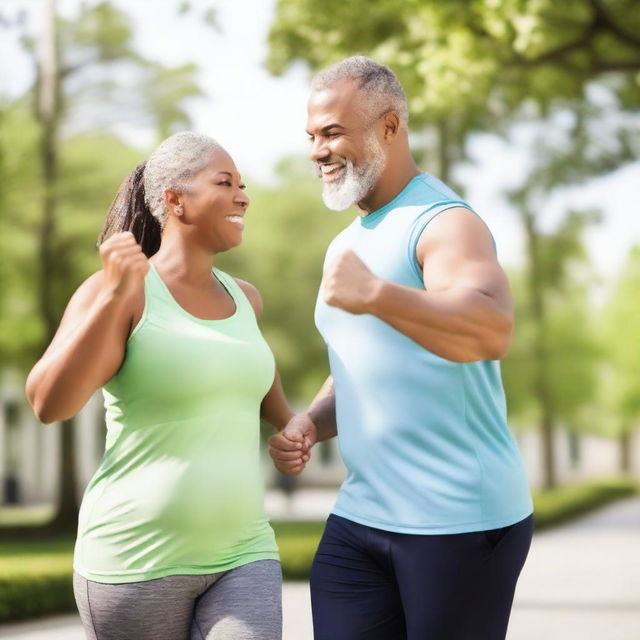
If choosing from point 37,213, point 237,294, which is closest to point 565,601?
point 237,294

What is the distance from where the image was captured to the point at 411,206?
129 inches

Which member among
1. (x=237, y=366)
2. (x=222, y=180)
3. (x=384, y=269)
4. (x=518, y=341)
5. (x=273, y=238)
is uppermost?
(x=222, y=180)

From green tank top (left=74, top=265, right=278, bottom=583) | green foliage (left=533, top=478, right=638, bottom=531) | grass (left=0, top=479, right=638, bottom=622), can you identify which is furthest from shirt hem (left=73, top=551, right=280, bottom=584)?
green foliage (left=533, top=478, right=638, bottom=531)

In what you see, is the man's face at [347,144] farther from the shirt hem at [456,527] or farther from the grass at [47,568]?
the grass at [47,568]

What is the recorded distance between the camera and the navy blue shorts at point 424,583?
319 cm

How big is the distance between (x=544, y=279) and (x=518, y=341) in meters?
1.87

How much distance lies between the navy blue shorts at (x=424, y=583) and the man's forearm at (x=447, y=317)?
60 cm

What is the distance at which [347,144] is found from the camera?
3.38 meters

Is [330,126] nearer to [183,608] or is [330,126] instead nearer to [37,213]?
[183,608]

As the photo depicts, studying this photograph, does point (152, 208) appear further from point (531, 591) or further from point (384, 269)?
point (531, 591)

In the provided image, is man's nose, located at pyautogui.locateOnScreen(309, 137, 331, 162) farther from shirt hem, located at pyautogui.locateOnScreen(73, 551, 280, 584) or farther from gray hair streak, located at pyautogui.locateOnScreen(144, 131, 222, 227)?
shirt hem, located at pyautogui.locateOnScreen(73, 551, 280, 584)

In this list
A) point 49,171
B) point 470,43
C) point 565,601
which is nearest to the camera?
point 565,601

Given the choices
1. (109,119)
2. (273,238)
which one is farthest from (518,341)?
(109,119)

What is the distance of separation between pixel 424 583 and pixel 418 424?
412 mm
